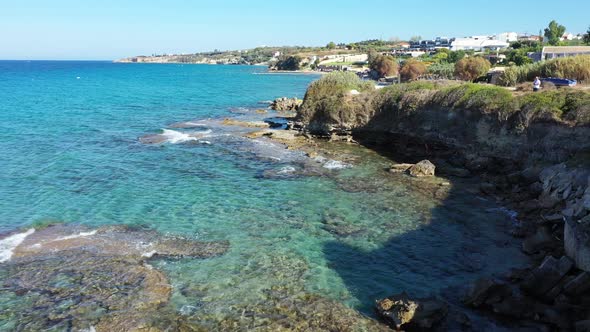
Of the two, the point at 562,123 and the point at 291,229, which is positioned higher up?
the point at 562,123

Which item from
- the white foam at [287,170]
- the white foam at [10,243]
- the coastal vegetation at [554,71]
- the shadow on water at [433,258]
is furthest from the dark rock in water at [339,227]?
the coastal vegetation at [554,71]

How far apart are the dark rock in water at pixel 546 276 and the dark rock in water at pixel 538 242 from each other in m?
2.80

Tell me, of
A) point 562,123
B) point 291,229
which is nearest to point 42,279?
point 291,229

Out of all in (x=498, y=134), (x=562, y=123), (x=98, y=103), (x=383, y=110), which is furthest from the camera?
(x=98, y=103)

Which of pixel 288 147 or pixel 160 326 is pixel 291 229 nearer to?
pixel 160 326

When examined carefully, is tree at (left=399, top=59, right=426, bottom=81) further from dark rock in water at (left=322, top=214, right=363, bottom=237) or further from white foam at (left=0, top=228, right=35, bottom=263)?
white foam at (left=0, top=228, right=35, bottom=263)

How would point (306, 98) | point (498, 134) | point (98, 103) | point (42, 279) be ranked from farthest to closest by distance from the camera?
1. point (98, 103)
2. point (306, 98)
3. point (498, 134)
4. point (42, 279)

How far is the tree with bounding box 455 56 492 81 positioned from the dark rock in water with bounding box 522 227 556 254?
4181 centimetres

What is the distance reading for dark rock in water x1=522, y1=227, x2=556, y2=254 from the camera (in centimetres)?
1802

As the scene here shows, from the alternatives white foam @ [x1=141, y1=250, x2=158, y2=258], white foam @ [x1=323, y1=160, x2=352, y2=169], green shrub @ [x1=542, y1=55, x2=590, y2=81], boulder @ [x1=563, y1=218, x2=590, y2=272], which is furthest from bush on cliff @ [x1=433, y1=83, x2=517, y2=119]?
white foam @ [x1=141, y1=250, x2=158, y2=258]

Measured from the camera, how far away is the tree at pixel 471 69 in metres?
57.5

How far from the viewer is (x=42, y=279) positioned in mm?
15742

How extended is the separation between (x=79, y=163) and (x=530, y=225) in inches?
1157

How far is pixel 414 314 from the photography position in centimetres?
1315
